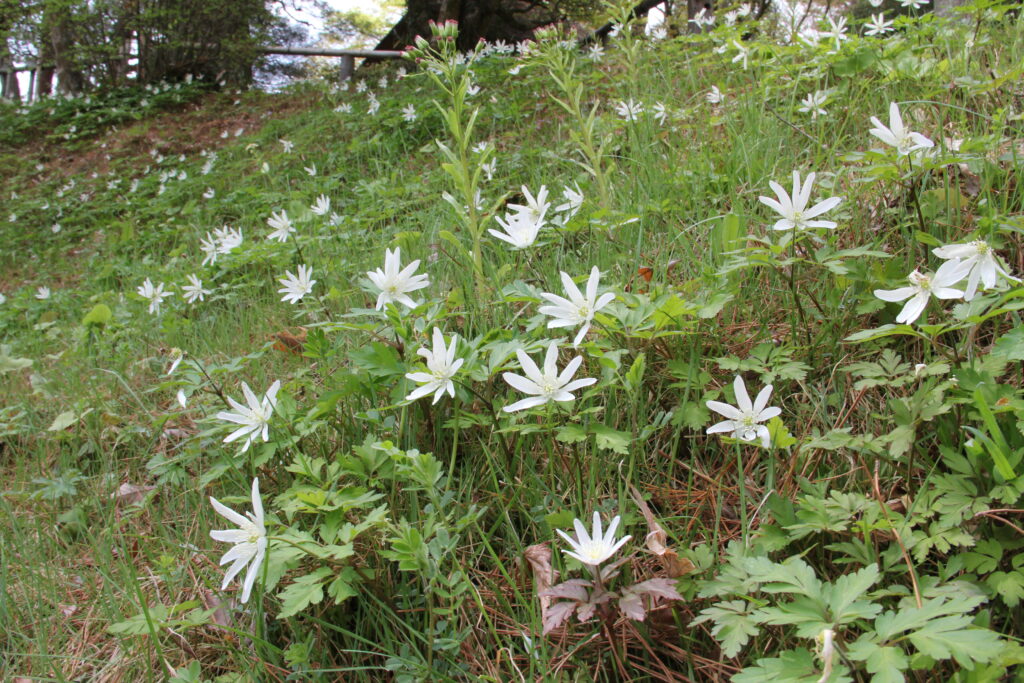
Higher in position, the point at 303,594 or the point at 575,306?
the point at 575,306

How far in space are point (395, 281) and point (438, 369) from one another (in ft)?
1.31

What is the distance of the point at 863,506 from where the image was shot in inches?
49.1

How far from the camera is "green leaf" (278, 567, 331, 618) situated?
1.28 meters

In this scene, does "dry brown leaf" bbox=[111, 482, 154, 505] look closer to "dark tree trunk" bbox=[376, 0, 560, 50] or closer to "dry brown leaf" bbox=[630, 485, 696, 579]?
"dry brown leaf" bbox=[630, 485, 696, 579]

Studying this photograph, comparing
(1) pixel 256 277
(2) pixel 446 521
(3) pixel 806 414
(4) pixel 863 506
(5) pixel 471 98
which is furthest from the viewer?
(5) pixel 471 98

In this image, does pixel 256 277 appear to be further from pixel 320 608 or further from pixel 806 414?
pixel 806 414

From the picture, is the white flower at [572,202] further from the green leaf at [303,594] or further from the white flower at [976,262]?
the green leaf at [303,594]

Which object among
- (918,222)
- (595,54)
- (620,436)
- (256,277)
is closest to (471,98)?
(595,54)

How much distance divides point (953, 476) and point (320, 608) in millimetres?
1464

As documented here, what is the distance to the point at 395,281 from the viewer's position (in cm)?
183

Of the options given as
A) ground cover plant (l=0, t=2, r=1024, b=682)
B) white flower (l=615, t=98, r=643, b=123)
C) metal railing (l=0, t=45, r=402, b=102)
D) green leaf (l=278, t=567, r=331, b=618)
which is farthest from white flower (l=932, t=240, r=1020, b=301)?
metal railing (l=0, t=45, r=402, b=102)

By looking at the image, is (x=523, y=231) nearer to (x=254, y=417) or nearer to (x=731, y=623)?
(x=254, y=417)

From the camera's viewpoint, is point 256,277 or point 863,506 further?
point 256,277

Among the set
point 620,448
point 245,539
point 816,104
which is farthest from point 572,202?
point 245,539
